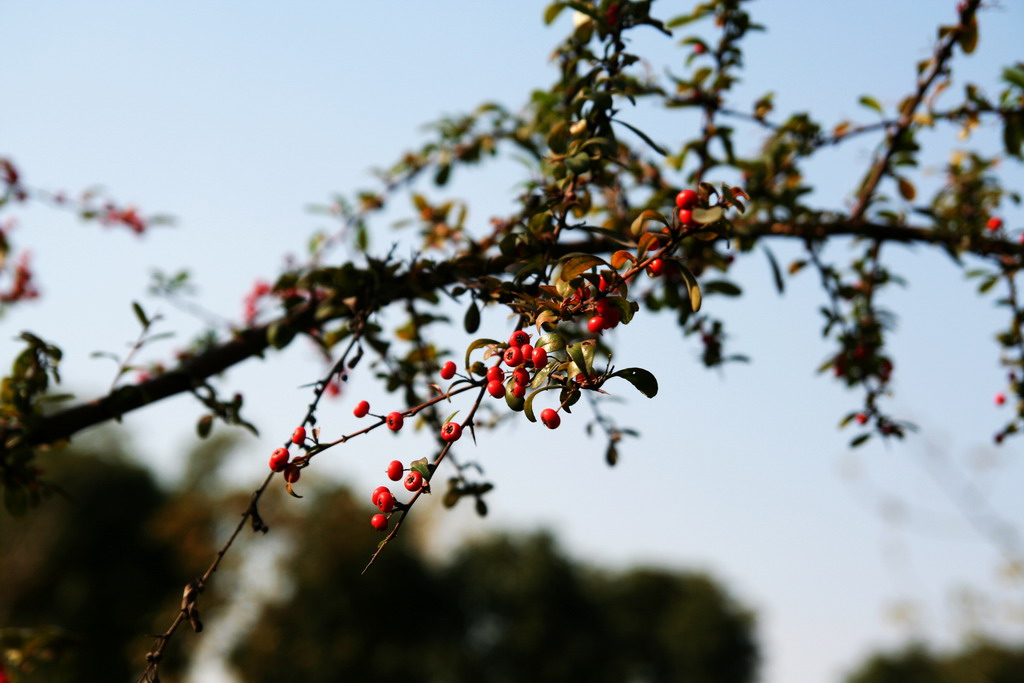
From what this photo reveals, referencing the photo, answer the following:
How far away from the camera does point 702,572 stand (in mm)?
39875

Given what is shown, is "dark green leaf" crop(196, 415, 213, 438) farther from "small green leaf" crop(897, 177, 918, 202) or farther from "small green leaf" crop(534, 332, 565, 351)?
"small green leaf" crop(897, 177, 918, 202)

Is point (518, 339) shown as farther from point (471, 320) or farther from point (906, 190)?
point (906, 190)

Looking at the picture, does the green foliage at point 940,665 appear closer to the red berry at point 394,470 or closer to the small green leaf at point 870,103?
the small green leaf at point 870,103

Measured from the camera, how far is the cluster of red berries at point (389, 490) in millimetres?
1227

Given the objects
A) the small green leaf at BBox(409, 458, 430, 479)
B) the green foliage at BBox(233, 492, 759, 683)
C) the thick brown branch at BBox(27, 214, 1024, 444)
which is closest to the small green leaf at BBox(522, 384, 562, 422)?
the small green leaf at BBox(409, 458, 430, 479)

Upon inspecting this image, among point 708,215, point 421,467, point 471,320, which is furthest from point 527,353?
point 471,320

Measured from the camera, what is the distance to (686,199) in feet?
3.85

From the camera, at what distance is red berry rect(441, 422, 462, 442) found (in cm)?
121

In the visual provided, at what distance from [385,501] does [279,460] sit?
24 cm

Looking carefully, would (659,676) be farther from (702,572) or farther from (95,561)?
(95,561)

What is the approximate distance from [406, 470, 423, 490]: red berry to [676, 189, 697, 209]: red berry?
2.17ft

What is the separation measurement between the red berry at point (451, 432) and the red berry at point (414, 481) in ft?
0.28

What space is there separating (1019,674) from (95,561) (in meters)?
47.4

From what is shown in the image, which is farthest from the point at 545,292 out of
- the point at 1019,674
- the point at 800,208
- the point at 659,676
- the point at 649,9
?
the point at 1019,674
